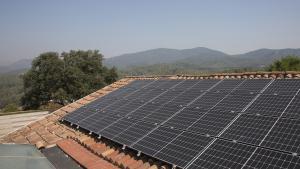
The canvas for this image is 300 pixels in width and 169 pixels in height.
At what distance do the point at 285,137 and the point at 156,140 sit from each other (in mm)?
3712

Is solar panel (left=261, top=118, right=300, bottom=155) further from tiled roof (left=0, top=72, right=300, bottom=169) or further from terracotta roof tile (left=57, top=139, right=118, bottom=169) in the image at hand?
terracotta roof tile (left=57, top=139, right=118, bottom=169)

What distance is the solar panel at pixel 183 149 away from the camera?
7.40 meters

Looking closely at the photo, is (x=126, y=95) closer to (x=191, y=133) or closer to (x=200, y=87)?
(x=200, y=87)

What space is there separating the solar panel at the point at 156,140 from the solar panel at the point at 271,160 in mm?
2771

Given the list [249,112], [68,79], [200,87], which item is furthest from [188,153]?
[68,79]

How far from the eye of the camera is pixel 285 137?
22.1ft

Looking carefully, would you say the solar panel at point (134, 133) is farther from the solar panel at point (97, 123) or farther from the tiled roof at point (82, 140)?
the solar panel at point (97, 123)

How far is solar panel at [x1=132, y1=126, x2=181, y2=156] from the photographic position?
27.8ft

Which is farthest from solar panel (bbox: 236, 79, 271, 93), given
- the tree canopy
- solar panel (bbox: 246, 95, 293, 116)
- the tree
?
the tree

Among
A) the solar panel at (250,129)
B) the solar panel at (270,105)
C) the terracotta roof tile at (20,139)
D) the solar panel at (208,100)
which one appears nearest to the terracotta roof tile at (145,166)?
the solar panel at (250,129)

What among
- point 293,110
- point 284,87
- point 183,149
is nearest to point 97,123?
point 183,149

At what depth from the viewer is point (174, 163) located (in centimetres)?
738

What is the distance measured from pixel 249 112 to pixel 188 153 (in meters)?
2.44

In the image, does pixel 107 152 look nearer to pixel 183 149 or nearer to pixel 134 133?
pixel 134 133
